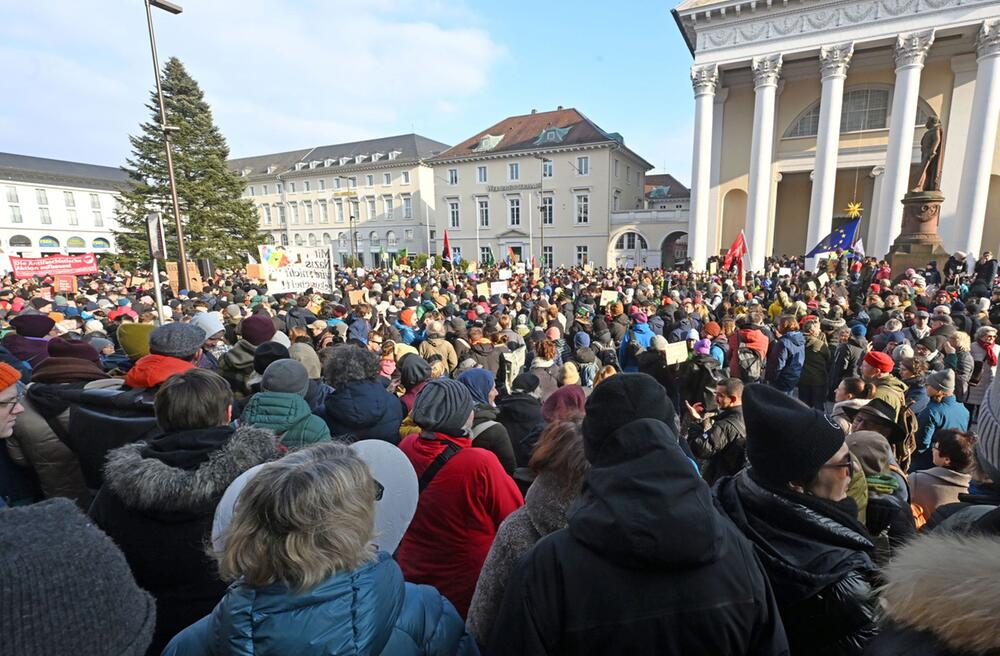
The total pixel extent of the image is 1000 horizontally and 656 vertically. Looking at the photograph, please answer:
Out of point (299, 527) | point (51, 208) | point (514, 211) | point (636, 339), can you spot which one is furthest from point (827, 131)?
point (51, 208)

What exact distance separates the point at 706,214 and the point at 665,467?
32693mm

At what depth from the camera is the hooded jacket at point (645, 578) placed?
1.20m

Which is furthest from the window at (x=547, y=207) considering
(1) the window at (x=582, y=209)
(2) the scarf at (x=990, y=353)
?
(2) the scarf at (x=990, y=353)

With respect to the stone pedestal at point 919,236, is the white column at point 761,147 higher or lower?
higher

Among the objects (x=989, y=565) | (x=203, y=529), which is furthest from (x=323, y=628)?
(x=989, y=565)

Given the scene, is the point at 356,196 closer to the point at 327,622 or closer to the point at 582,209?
the point at 582,209

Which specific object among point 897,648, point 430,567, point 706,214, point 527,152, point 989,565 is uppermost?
point 527,152

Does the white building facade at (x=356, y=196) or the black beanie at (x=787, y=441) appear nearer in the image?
the black beanie at (x=787, y=441)

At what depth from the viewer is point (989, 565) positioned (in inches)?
34.9

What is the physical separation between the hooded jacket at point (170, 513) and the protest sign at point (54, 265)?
16.1m

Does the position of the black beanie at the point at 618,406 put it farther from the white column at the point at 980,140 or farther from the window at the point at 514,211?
the window at the point at 514,211

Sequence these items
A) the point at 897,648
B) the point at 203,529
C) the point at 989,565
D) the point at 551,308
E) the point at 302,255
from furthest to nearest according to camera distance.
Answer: the point at 302,255, the point at 551,308, the point at 203,529, the point at 897,648, the point at 989,565

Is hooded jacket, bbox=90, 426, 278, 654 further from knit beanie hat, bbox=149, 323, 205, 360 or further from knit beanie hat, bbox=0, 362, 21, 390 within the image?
knit beanie hat, bbox=149, 323, 205, 360

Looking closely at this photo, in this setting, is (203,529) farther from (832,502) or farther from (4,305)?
(4,305)
